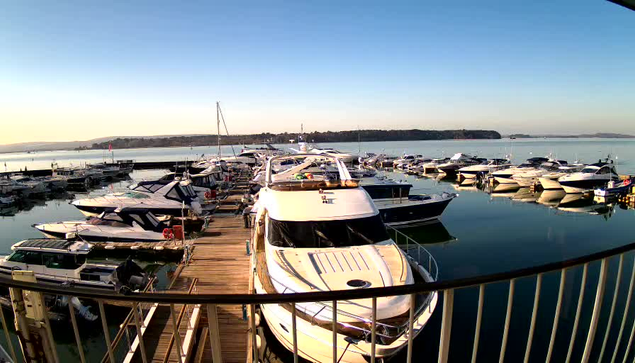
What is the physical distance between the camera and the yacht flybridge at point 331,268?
217 inches

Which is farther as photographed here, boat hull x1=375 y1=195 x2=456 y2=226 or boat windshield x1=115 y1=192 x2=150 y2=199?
boat windshield x1=115 y1=192 x2=150 y2=199

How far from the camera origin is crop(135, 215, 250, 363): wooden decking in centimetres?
725

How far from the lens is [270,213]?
845 centimetres

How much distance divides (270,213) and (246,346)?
9.97 ft

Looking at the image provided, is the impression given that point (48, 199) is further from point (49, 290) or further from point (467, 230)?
point (49, 290)

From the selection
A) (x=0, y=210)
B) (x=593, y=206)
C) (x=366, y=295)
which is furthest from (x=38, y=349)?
(x=0, y=210)

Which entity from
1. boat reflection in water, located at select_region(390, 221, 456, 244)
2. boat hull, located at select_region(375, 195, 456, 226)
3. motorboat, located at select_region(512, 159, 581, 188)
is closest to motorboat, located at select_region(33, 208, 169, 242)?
boat hull, located at select_region(375, 195, 456, 226)

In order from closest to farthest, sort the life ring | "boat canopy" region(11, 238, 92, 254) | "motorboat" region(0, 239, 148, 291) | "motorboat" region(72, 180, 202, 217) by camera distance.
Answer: "motorboat" region(0, 239, 148, 291), "boat canopy" region(11, 238, 92, 254), the life ring, "motorboat" region(72, 180, 202, 217)

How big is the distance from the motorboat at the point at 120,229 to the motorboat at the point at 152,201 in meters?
2.46

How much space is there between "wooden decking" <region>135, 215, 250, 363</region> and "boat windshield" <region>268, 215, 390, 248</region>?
2.28 meters

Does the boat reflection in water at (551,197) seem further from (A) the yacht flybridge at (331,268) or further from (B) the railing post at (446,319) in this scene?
(B) the railing post at (446,319)

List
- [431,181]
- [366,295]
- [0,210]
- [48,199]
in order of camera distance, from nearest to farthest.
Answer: [366,295] → [0,210] → [48,199] → [431,181]

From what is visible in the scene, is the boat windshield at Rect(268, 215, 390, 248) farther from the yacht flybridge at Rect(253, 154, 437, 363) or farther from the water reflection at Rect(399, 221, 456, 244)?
the water reflection at Rect(399, 221, 456, 244)

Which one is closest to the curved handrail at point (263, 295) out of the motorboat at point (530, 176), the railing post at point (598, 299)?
the railing post at point (598, 299)
